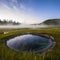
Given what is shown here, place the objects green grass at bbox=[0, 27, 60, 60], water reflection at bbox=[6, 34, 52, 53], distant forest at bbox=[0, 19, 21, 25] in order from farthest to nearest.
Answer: distant forest at bbox=[0, 19, 21, 25], water reflection at bbox=[6, 34, 52, 53], green grass at bbox=[0, 27, 60, 60]

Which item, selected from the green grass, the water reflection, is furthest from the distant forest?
the water reflection

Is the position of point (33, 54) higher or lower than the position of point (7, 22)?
lower

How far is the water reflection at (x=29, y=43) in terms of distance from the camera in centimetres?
285

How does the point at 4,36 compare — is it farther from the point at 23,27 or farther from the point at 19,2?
the point at 19,2

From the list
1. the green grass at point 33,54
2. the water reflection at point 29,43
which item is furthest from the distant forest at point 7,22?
the water reflection at point 29,43

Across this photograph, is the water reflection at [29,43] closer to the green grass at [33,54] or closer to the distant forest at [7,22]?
the green grass at [33,54]

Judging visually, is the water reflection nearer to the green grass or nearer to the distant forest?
the green grass

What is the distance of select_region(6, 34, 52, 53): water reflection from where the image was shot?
9.34 ft

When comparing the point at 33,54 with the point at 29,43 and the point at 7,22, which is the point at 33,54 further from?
the point at 7,22

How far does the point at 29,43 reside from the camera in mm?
2910

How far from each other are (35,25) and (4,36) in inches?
21.2

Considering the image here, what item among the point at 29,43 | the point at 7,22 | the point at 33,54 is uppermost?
the point at 7,22

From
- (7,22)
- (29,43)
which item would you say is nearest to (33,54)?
(29,43)

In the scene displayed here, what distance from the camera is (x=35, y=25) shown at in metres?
3.04
